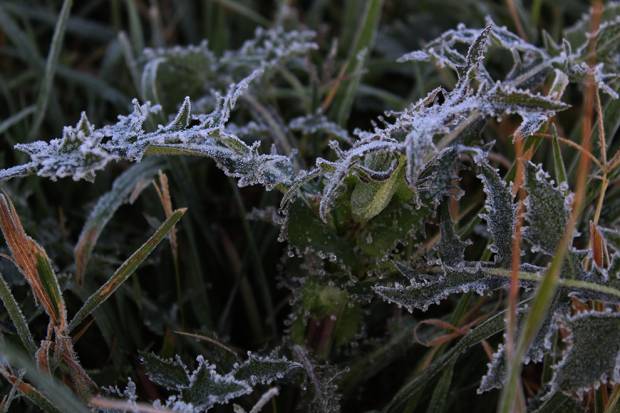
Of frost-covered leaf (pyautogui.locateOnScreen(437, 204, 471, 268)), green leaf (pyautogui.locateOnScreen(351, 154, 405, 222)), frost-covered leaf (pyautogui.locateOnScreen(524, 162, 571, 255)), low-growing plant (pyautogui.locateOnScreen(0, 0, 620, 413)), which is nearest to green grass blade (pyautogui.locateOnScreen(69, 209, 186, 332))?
low-growing plant (pyautogui.locateOnScreen(0, 0, 620, 413))

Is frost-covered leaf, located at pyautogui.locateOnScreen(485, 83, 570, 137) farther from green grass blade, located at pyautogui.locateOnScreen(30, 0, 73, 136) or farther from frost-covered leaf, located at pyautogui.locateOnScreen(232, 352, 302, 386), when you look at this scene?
green grass blade, located at pyautogui.locateOnScreen(30, 0, 73, 136)

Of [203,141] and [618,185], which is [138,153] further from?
[618,185]

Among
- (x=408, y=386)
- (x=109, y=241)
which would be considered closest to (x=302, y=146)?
(x=109, y=241)

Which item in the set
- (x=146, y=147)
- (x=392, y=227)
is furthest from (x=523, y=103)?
(x=146, y=147)

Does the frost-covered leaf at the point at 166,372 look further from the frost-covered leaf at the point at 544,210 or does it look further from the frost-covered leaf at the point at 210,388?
the frost-covered leaf at the point at 544,210

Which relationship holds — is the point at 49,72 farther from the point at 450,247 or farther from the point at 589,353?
the point at 589,353

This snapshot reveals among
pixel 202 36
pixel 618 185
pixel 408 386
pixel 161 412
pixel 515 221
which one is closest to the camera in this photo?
pixel 161 412

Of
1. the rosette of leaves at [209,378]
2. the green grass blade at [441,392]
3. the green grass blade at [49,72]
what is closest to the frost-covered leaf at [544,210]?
the green grass blade at [441,392]
